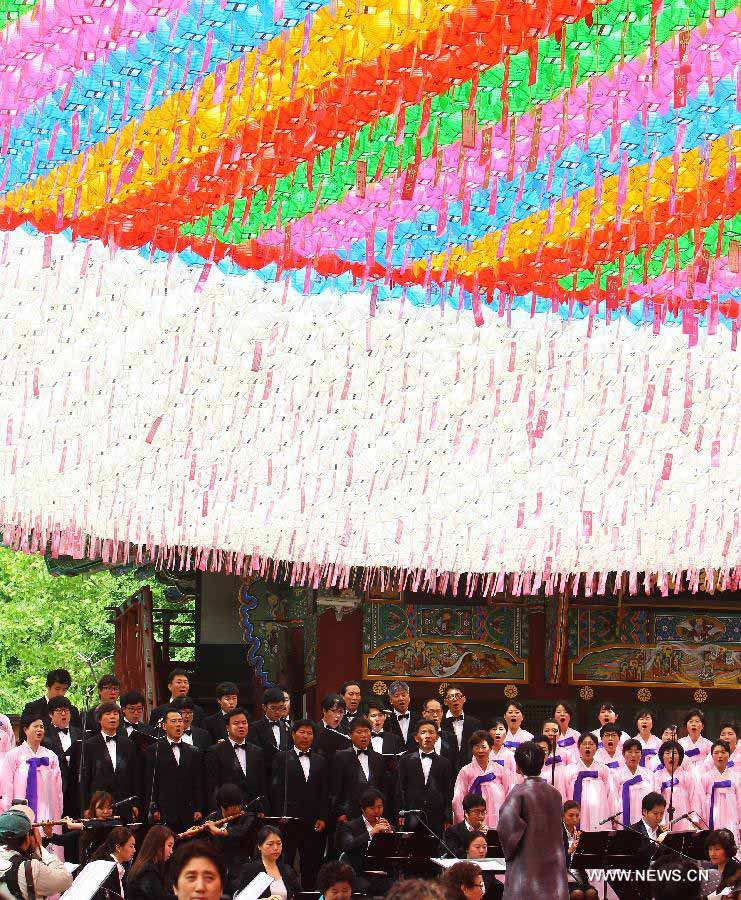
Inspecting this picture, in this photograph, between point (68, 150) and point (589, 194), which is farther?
point (589, 194)

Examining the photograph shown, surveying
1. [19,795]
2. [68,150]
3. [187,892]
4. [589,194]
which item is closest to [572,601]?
[19,795]

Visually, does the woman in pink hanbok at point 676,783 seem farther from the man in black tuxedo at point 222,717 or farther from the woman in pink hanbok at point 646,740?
the man in black tuxedo at point 222,717

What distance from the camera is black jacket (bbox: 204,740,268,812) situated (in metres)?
12.3

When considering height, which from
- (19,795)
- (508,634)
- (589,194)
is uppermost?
(589,194)

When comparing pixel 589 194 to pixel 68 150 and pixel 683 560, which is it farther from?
pixel 683 560

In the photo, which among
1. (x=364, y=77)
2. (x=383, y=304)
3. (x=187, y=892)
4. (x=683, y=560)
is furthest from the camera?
(x=683, y=560)

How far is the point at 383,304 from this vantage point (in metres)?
8.66

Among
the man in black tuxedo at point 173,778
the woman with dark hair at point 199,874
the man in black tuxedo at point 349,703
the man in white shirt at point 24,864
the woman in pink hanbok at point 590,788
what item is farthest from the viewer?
the man in black tuxedo at point 349,703

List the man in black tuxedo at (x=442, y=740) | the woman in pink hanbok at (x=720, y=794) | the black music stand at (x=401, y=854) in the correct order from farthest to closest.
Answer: the woman in pink hanbok at (x=720, y=794), the man in black tuxedo at (x=442, y=740), the black music stand at (x=401, y=854)

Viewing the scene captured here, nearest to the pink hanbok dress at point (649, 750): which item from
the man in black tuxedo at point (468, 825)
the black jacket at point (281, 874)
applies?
the man in black tuxedo at point (468, 825)

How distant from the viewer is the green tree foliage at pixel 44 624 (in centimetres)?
3334

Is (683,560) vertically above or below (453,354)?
below

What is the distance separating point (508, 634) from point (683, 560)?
19.2 ft

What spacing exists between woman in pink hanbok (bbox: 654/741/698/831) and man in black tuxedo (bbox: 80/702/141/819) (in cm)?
474
